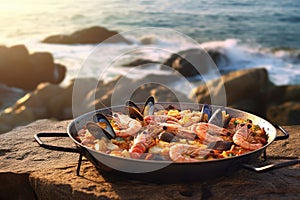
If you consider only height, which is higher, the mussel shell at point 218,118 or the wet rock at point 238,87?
the mussel shell at point 218,118

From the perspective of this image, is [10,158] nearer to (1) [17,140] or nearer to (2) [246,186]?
(1) [17,140]

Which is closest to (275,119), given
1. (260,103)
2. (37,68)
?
(260,103)

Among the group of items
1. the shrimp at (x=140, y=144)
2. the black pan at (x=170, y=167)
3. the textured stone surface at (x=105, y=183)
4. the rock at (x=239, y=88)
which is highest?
the shrimp at (x=140, y=144)

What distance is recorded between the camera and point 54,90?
9984mm

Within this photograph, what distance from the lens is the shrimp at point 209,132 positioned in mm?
2898

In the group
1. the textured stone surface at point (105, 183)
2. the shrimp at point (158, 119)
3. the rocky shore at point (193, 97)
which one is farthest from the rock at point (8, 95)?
the shrimp at point (158, 119)

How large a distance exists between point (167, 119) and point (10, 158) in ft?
4.81

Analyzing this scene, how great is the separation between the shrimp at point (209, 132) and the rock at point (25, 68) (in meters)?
9.96

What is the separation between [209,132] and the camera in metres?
2.98

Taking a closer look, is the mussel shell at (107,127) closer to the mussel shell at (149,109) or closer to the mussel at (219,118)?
the mussel shell at (149,109)

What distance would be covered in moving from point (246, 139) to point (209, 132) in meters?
0.27

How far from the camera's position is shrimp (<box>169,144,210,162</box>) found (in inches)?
99.7

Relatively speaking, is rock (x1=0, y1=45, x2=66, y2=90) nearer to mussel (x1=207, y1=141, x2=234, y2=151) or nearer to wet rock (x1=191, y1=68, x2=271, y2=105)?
wet rock (x1=191, y1=68, x2=271, y2=105)

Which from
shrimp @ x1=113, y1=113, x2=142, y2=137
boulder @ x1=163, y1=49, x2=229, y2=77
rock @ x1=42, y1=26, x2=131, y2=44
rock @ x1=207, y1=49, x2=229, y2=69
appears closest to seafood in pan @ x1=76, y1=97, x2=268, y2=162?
shrimp @ x1=113, y1=113, x2=142, y2=137
